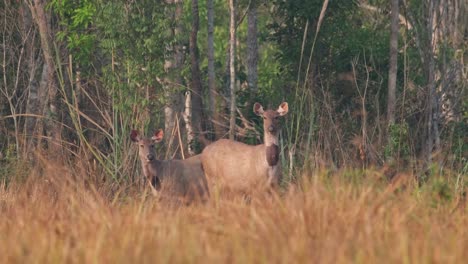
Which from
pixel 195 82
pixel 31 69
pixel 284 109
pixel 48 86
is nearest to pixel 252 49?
pixel 195 82

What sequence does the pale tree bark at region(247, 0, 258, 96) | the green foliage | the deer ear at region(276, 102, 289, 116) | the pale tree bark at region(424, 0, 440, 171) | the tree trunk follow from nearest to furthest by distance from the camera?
1. the deer ear at region(276, 102, 289, 116)
2. the green foliage
3. the pale tree bark at region(424, 0, 440, 171)
4. the tree trunk
5. the pale tree bark at region(247, 0, 258, 96)

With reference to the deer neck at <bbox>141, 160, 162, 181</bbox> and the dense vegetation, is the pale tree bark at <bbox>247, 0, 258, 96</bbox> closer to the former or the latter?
the dense vegetation

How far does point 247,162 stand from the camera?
43.4 feet

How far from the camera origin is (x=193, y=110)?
19.0 m

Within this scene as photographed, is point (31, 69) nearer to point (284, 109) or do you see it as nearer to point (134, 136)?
point (134, 136)

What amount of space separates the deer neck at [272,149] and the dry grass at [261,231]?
10.7 ft

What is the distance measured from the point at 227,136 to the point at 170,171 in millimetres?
4564

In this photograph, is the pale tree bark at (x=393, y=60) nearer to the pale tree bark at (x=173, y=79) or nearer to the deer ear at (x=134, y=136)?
the pale tree bark at (x=173, y=79)

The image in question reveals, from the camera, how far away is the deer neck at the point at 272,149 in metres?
12.8

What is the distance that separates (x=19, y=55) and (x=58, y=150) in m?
6.24

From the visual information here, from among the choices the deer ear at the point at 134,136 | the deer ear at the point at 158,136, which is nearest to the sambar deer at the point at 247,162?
the deer ear at the point at 158,136

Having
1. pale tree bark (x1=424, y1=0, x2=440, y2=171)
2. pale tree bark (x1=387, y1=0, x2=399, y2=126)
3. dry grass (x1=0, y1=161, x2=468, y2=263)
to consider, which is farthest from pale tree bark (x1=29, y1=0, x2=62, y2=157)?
dry grass (x1=0, y1=161, x2=468, y2=263)

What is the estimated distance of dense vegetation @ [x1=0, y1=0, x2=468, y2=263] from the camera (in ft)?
24.3

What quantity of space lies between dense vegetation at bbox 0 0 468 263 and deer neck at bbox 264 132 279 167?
368 mm
